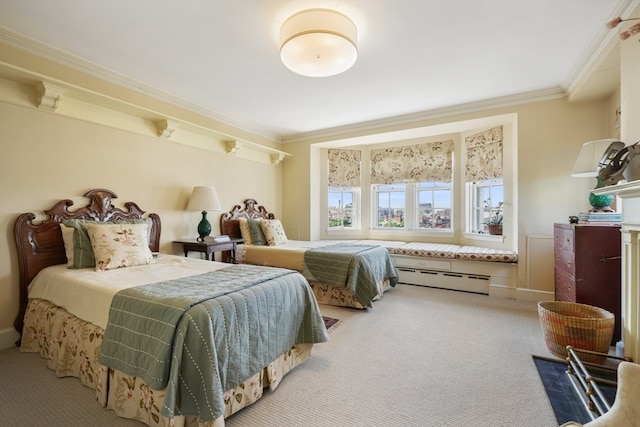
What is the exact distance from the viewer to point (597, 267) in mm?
2178

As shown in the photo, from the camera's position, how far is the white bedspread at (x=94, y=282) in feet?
5.42

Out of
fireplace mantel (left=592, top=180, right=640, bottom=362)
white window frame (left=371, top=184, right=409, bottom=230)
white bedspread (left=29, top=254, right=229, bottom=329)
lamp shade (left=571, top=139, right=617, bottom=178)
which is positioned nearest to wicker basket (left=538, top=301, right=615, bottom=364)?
fireplace mantel (left=592, top=180, right=640, bottom=362)

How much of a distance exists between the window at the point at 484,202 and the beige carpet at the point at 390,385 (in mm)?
1865

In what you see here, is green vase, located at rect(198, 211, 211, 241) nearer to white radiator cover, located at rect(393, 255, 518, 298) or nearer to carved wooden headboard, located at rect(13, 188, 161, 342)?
carved wooden headboard, located at rect(13, 188, 161, 342)

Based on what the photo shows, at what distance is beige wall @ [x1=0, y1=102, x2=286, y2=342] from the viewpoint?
2157 millimetres

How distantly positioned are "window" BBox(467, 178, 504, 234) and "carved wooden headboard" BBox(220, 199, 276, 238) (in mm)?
3456

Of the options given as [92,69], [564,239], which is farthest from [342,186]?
[92,69]

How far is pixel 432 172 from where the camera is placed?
4691 millimetres

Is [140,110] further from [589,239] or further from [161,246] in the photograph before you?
[589,239]

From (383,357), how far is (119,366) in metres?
1.70

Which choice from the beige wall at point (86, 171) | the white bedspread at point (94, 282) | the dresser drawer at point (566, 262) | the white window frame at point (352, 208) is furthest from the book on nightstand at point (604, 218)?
the beige wall at point (86, 171)

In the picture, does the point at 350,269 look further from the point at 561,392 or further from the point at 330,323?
the point at 561,392

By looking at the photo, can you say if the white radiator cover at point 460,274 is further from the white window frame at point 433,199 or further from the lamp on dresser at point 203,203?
the lamp on dresser at point 203,203

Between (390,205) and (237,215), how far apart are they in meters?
2.77
